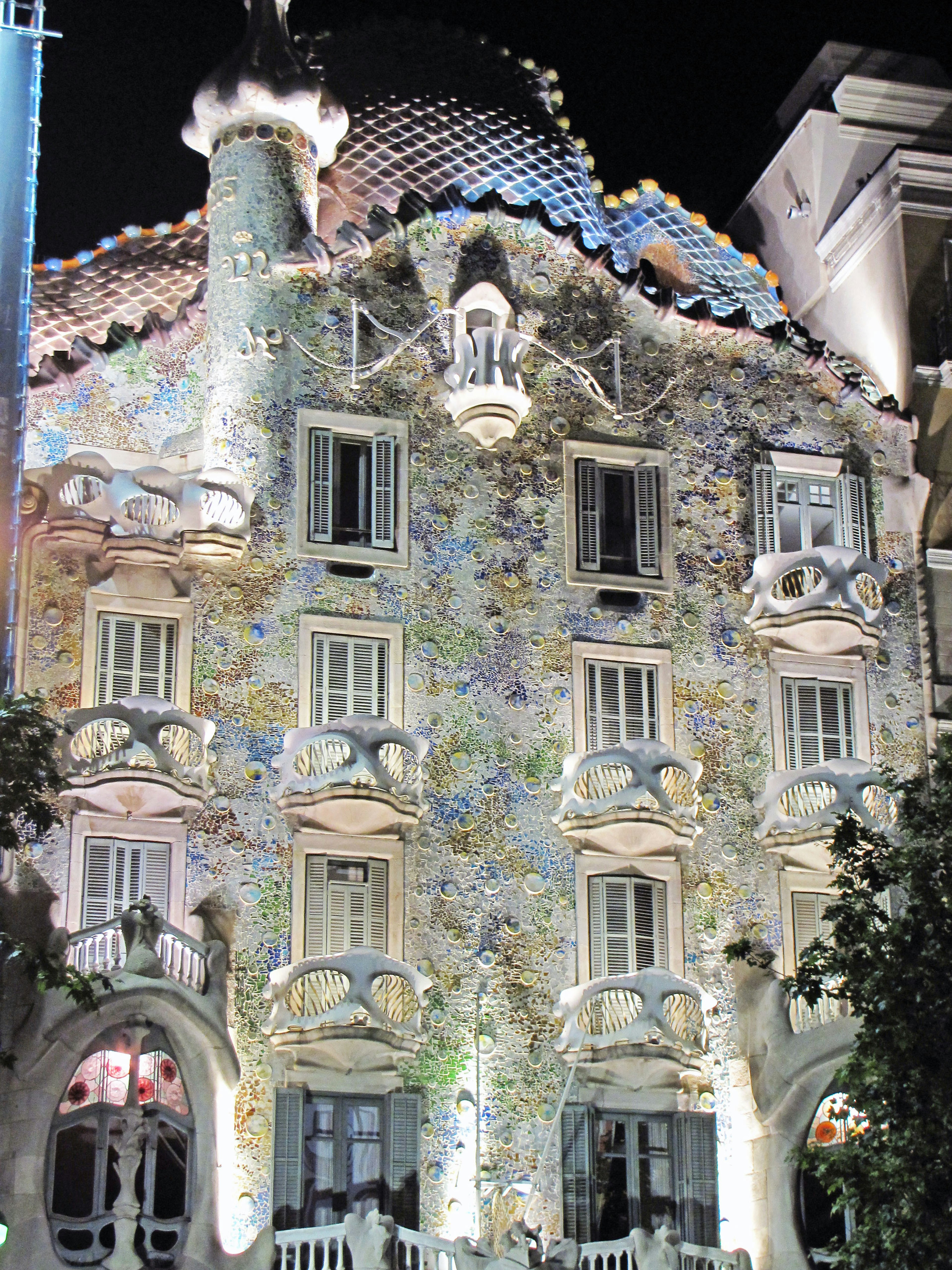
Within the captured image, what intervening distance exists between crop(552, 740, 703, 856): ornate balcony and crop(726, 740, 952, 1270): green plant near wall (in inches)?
155

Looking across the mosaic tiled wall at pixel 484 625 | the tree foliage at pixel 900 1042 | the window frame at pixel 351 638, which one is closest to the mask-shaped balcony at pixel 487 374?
the mosaic tiled wall at pixel 484 625

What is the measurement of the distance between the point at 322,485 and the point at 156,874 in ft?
18.3

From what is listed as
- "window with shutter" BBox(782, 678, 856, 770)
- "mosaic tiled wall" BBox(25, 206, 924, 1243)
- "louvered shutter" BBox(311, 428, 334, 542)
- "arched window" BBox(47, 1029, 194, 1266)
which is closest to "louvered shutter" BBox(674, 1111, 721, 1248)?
A: "mosaic tiled wall" BBox(25, 206, 924, 1243)

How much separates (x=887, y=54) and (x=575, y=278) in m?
8.06

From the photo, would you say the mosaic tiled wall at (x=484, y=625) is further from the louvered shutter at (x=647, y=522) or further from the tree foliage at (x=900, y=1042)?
the tree foliage at (x=900, y=1042)

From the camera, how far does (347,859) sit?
28891mm

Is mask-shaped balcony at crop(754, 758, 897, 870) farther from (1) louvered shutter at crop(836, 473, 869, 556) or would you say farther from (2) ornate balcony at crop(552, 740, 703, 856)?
(1) louvered shutter at crop(836, 473, 869, 556)

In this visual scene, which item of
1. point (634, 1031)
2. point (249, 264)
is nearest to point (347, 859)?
point (634, 1031)

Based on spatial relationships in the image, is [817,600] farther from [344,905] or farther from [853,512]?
[344,905]

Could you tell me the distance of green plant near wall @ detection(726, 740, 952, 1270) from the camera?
24203 mm

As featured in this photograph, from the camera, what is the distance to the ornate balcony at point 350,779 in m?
28.4

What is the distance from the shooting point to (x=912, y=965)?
24.7 m

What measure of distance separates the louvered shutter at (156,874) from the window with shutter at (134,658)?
6.10 feet

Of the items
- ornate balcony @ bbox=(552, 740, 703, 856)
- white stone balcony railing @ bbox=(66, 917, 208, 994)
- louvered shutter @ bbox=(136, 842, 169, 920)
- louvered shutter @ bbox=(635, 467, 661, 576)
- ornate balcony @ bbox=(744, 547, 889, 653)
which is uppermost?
louvered shutter @ bbox=(635, 467, 661, 576)
